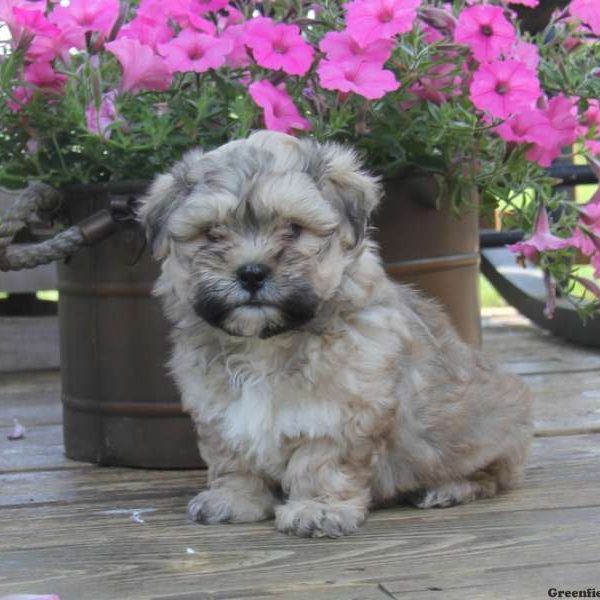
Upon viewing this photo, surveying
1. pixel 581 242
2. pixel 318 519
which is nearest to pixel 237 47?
pixel 581 242

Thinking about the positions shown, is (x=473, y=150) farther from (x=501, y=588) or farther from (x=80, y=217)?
(x=501, y=588)

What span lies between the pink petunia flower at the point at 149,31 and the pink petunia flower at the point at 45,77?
24 centimetres

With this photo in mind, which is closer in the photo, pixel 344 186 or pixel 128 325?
pixel 344 186

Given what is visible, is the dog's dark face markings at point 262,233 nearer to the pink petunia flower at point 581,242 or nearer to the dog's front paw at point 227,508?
the dog's front paw at point 227,508

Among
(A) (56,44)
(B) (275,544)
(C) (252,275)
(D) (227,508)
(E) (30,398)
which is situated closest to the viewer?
(C) (252,275)

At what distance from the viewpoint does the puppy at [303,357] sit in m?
2.76

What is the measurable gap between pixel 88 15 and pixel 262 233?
1.00 metres

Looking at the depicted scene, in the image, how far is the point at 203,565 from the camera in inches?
104

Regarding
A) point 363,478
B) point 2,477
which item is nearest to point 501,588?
point 363,478

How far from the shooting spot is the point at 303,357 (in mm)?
2920

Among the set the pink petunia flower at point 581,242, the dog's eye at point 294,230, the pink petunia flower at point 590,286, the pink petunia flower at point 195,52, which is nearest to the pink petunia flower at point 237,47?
the pink petunia flower at point 195,52

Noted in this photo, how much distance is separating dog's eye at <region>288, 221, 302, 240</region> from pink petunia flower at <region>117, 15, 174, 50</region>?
0.84m

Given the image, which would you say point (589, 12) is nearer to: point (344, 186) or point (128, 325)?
point (344, 186)

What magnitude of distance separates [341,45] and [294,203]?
698mm
